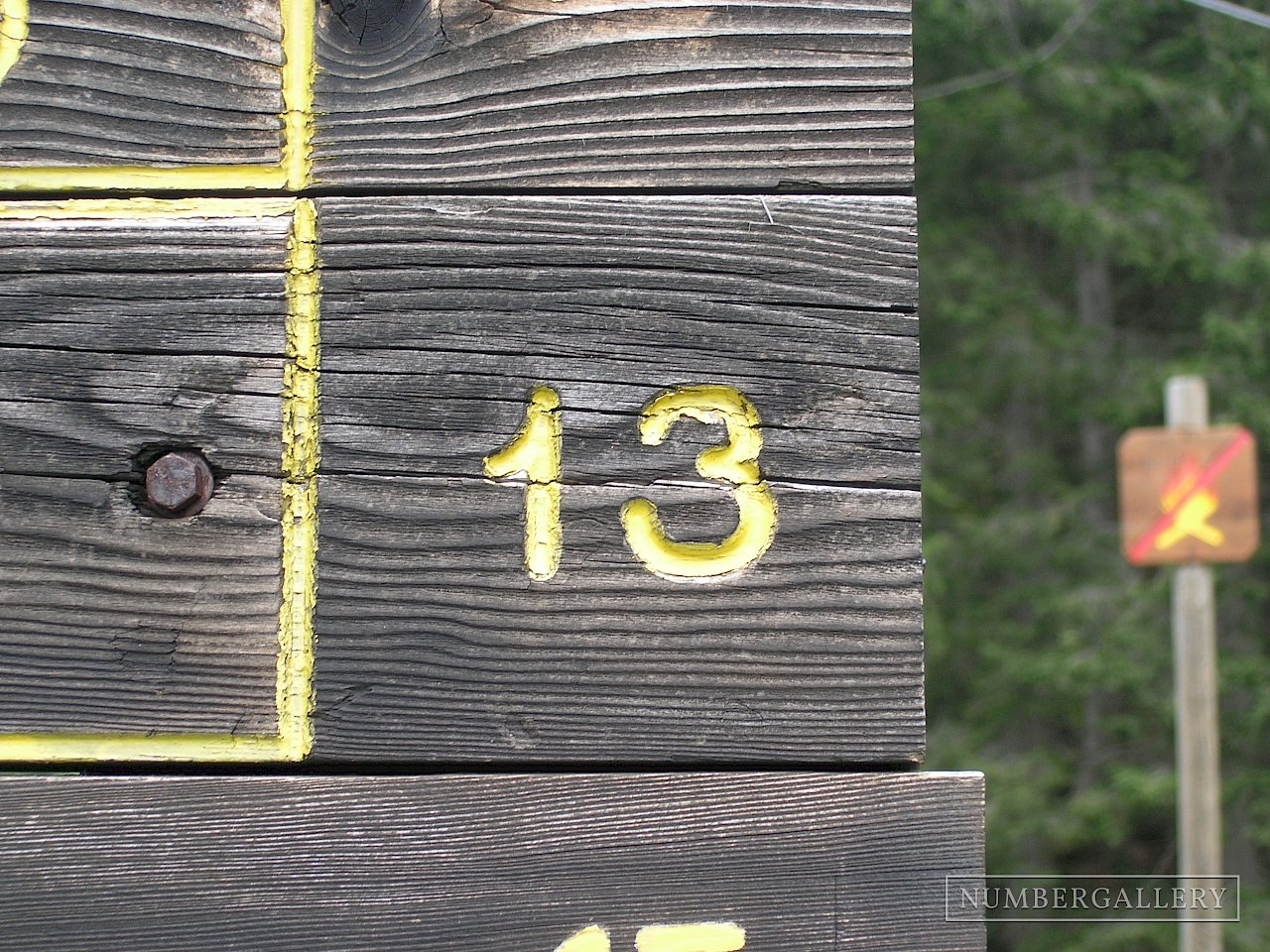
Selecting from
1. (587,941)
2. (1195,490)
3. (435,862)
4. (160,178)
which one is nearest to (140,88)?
(160,178)

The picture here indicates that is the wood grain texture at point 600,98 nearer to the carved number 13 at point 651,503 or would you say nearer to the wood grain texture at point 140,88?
the wood grain texture at point 140,88

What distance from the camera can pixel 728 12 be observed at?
3.26 ft

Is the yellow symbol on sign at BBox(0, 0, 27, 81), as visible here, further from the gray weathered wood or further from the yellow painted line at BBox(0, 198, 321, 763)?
the gray weathered wood

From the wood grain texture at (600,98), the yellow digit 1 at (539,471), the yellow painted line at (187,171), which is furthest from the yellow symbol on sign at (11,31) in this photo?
the yellow digit 1 at (539,471)

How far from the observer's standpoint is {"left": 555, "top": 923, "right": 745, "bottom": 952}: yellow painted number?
925 mm

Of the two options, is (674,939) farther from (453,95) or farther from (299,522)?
(453,95)

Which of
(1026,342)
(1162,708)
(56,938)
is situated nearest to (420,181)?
(56,938)

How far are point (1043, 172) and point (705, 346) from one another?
923 cm

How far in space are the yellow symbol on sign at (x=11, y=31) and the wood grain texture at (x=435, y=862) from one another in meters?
0.55

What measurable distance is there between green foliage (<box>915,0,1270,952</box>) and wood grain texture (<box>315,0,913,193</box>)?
6626mm

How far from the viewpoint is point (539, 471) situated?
0.95 meters

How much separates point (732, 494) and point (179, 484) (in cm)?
42

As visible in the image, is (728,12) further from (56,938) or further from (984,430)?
(984,430)

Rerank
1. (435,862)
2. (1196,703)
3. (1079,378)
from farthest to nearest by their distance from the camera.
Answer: (1079,378), (1196,703), (435,862)
